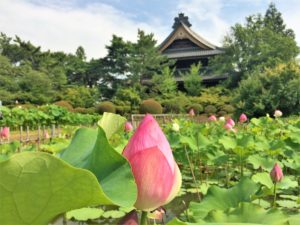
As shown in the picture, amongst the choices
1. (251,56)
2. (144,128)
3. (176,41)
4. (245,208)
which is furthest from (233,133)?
(176,41)

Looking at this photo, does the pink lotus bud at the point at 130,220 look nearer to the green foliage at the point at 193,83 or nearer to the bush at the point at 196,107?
the bush at the point at 196,107

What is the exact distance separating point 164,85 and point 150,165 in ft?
66.2

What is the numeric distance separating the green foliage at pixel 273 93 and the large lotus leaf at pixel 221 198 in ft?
33.1

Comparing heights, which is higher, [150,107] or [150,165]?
[150,165]

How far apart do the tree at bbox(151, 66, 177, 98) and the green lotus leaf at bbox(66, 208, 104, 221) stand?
58.8 ft

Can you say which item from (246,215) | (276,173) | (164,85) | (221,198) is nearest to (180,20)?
(164,85)

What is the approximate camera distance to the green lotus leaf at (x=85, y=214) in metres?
2.36

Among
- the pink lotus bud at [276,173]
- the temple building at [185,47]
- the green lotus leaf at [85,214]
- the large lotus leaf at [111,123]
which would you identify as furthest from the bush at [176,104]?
the large lotus leaf at [111,123]

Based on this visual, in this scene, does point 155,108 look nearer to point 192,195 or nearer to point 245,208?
point 192,195

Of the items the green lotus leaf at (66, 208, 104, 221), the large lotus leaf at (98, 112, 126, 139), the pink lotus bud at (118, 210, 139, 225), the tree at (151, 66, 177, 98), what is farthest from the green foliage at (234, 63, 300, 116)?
the pink lotus bud at (118, 210, 139, 225)

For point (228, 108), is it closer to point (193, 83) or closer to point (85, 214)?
point (193, 83)

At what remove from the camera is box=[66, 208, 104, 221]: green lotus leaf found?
2.36m

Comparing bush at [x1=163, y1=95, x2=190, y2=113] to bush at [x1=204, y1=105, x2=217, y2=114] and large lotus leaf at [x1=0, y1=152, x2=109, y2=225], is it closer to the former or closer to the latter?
bush at [x1=204, y1=105, x2=217, y2=114]

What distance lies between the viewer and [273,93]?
11.3 metres
